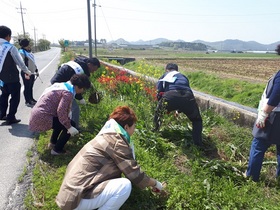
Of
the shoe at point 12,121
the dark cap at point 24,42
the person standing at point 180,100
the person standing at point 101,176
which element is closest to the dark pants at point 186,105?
the person standing at point 180,100

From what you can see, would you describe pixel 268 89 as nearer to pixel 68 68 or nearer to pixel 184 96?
pixel 184 96

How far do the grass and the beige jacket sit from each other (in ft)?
1.93

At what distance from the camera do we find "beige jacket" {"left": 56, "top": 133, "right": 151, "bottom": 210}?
7.36 ft

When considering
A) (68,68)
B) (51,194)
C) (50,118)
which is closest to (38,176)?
(51,194)

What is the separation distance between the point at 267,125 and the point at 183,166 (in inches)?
50.3

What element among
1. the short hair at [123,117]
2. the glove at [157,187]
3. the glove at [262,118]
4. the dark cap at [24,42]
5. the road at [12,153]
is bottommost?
the road at [12,153]

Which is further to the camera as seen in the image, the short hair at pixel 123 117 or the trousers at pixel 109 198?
the short hair at pixel 123 117

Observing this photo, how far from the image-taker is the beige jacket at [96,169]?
7.36ft

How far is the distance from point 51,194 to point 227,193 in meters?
1.98

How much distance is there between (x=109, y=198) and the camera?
2.30 meters

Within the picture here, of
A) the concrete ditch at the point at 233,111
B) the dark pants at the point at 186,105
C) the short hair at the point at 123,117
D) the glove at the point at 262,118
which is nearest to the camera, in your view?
the short hair at the point at 123,117

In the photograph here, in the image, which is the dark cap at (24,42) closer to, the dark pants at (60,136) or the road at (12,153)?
the road at (12,153)

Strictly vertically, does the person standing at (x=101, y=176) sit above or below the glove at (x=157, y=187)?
above

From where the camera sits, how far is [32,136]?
4.83m
